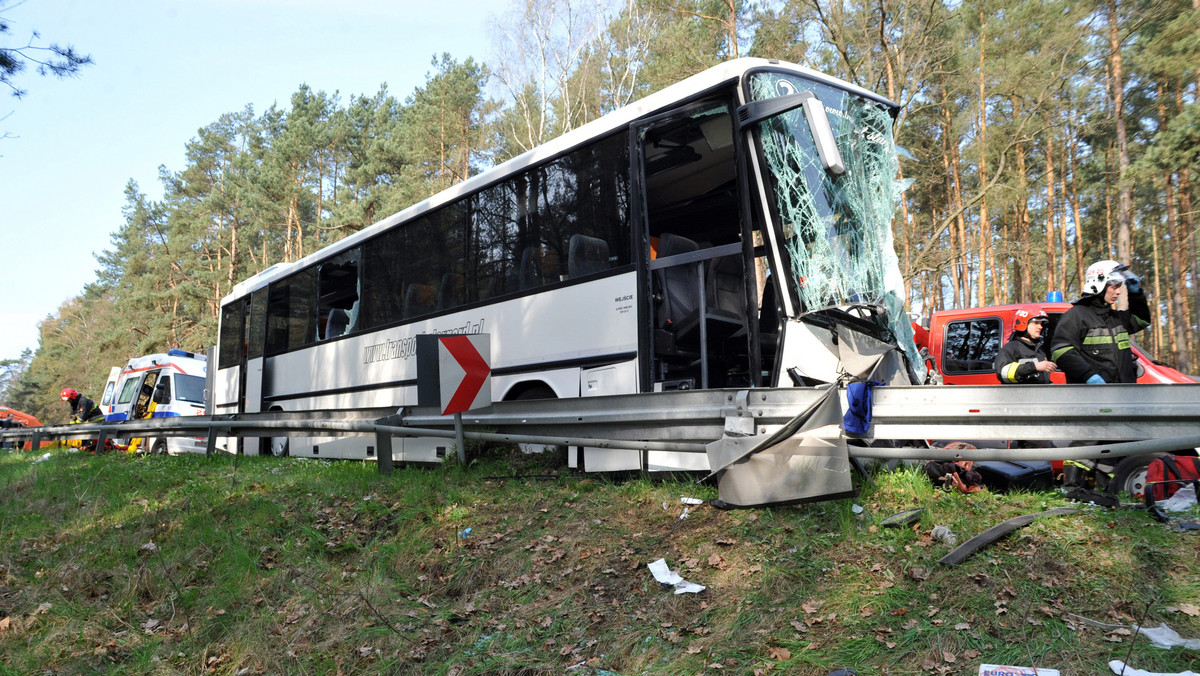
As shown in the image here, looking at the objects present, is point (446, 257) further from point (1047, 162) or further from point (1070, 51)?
point (1047, 162)

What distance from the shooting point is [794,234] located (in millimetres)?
5793

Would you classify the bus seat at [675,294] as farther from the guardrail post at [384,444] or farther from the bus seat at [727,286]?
the guardrail post at [384,444]

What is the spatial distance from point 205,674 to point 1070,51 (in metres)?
22.8

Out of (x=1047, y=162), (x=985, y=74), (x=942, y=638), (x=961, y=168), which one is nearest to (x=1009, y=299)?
(x=1047, y=162)

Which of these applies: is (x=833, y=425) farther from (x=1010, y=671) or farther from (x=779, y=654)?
(x=1010, y=671)

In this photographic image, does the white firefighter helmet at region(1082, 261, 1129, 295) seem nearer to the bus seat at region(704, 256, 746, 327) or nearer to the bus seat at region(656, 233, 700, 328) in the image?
the bus seat at region(704, 256, 746, 327)

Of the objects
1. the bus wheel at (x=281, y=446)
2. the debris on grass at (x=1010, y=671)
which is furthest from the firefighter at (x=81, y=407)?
the debris on grass at (x=1010, y=671)

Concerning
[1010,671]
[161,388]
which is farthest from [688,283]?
[161,388]

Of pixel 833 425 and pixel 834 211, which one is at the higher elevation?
pixel 834 211

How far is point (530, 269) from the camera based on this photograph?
750cm

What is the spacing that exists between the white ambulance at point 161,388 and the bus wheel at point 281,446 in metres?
6.82

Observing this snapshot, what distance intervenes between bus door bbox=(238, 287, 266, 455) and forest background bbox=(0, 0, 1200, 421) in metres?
10.1

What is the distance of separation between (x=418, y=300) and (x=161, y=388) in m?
12.9

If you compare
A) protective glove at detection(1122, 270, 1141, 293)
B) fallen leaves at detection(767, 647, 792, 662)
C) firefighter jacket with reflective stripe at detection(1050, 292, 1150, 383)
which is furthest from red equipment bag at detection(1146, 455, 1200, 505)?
fallen leaves at detection(767, 647, 792, 662)
